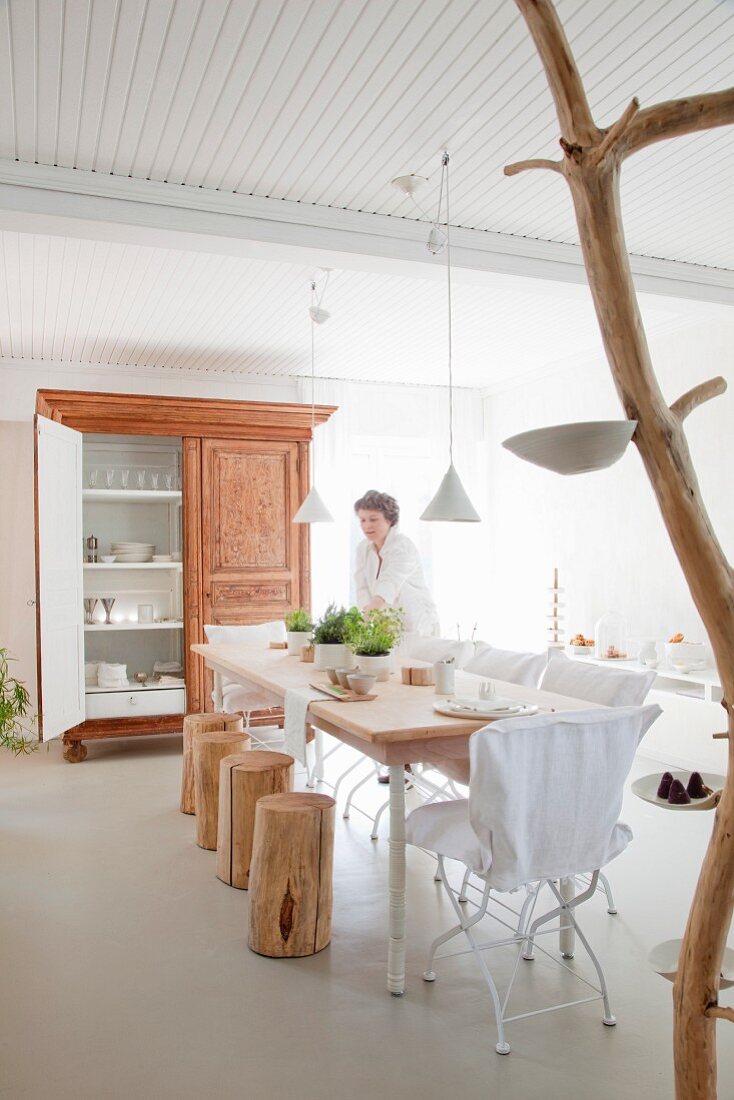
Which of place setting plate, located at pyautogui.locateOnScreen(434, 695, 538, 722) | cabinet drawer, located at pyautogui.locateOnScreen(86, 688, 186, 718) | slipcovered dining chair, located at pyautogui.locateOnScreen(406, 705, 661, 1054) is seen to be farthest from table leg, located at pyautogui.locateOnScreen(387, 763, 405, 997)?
cabinet drawer, located at pyautogui.locateOnScreen(86, 688, 186, 718)

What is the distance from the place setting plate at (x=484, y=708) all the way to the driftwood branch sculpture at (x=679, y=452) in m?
1.20

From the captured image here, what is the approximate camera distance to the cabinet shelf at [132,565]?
6.01 metres

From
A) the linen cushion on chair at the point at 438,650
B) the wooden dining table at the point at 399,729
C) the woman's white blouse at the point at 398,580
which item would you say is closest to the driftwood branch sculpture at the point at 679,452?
the wooden dining table at the point at 399,729

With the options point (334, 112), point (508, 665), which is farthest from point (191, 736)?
point (334, 112)

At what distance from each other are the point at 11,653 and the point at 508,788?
205 inches

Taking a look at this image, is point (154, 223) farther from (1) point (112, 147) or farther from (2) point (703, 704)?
(2) point (703, 704)

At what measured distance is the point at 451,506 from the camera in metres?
3.71

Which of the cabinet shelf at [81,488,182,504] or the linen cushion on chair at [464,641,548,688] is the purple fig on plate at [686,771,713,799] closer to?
the linen cushion on chair at [464,641,548,688]

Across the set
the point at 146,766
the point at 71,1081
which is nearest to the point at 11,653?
the point at 146,766

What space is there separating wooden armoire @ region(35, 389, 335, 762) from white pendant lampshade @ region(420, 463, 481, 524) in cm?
262

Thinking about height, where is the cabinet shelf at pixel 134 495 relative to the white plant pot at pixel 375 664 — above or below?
above

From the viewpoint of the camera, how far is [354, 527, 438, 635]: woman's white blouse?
189 inches

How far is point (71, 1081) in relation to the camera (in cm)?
218

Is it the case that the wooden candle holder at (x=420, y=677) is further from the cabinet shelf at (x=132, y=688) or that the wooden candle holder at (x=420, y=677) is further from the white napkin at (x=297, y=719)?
the cabinet shelf at (x=132, y=688)
